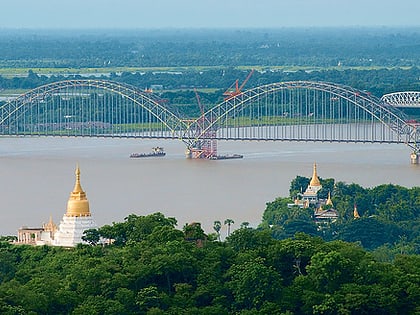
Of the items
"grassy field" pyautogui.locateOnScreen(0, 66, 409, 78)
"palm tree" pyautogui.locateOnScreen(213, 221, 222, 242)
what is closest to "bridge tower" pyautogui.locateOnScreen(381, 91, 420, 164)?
"palm tree" pyautogui.locateOnScreen(213, 221, 222, 242)

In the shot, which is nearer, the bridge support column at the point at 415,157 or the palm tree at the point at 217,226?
the palm tree at the point at 217,226

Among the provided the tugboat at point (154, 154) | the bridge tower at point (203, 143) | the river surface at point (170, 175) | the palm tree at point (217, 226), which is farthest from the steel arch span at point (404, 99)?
the palm tree at point (217, 226)

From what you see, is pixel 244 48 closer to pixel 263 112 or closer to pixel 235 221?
pixel 263 112

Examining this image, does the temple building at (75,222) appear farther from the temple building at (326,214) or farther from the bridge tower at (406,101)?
the bridge tower at (406,101)

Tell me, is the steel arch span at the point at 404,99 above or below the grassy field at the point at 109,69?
below

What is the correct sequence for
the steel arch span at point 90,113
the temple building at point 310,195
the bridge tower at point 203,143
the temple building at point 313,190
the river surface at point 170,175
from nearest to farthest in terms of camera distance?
1. the river surface at point 170,175
2. the temple building at point 310,195
3. the temple building at point 313,190
4. the bridge tower at point 203,143
5. the steel arch span at point 90,113

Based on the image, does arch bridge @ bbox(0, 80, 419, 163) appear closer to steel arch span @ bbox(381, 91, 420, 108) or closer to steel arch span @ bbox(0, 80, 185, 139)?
steel arch span @ bbox(0, 80, 185, 139)

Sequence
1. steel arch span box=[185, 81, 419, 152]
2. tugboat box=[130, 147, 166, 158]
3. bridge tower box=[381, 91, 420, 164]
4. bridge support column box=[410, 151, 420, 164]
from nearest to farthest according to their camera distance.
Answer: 1. bridge support column box=[410, 151, 420, 164]
2. tugboat box=[130, 147, 166, 158]
3. steel arch span box=[185, 81, 419, 152]
4. bridge tower box=[381, 91, 420, 164]
